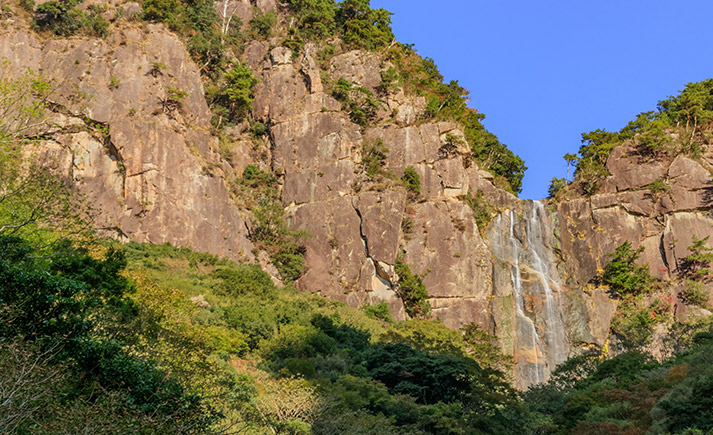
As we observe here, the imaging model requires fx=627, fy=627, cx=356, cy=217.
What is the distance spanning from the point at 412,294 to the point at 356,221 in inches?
289

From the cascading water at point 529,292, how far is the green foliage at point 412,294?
6.12m

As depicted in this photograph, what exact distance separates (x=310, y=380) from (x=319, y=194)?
27.3 metres

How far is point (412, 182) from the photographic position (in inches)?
2090

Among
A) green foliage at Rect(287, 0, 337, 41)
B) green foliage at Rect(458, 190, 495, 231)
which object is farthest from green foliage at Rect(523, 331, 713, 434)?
green foliage at Rect(287, 0, 337, 41)

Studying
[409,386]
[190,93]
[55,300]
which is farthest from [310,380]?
[190,93]

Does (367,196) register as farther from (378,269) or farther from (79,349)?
(79,349)

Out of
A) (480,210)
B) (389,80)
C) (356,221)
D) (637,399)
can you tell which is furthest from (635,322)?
(389,80)

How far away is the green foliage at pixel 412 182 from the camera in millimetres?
52844

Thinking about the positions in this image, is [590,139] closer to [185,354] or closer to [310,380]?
[310,380]

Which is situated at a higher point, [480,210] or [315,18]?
[315,18]

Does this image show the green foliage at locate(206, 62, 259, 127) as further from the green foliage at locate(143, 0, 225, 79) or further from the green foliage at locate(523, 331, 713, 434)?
the green foliage at locate(523, 331, 713, 434)

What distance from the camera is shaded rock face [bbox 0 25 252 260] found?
44531mm

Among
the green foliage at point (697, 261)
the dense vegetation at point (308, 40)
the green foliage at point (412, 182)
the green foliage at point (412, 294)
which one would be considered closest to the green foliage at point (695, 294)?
the green foliage at point (697, 261)

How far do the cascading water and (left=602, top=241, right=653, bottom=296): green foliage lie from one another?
14.0ft
